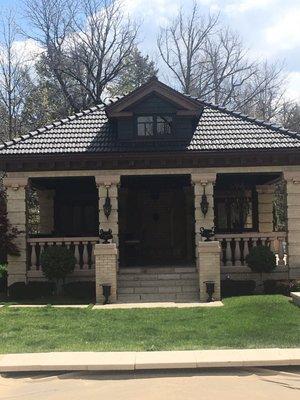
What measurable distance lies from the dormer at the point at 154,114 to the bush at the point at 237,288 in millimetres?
4714

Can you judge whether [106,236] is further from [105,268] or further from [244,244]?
[244,244]

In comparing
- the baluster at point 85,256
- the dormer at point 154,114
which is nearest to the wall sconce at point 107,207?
the baluster at point 85,256

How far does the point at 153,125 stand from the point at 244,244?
189 inches

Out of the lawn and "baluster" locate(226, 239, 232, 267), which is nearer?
the lawn

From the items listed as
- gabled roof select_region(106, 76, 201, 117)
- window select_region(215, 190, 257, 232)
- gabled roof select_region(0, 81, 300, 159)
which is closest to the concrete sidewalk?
gabled roof select_region(0, 81, 300, 159)

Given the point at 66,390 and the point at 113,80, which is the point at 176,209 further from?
the point at 113,80

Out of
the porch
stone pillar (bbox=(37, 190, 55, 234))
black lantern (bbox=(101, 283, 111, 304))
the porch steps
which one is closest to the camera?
black lantern (bbox=(101, 283, 111, 304))

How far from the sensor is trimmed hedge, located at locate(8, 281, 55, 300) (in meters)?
15.1

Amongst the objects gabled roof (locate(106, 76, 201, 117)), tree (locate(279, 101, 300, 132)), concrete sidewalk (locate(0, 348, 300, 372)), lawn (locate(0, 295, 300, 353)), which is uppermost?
tree (locate(279, 101, 300, 132))

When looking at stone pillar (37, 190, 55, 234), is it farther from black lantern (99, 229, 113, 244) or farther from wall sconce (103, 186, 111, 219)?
black lantern (99, 229, 113, 244)

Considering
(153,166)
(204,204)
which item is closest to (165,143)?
(153,166)

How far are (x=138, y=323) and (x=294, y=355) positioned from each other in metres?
4.17

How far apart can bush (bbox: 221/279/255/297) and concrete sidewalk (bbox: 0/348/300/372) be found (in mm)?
7169

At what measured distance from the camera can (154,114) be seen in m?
16.4
